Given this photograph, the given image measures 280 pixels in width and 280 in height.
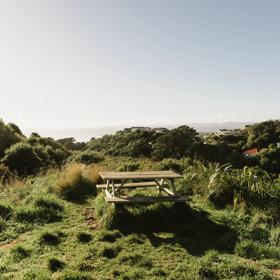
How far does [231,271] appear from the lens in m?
4.42

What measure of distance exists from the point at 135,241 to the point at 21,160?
13.9 metres

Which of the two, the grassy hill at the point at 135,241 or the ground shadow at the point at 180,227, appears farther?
the ground shadow at the point at 180,227

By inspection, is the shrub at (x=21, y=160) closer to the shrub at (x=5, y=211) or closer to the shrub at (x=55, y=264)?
the shrub at (x=5, y=211)

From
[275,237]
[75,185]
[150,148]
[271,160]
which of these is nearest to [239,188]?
[275,237]

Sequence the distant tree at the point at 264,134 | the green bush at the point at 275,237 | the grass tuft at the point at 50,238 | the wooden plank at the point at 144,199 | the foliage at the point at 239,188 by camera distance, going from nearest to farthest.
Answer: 1. the green bush at the point at 275,237
2. the grass tuft at the point at 50,238
3. the wooden plank at the point at 144,199
4. the foliage at the point at 239,188
5. the distant tree at the point at 264,134

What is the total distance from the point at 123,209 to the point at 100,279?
2494 millimetres

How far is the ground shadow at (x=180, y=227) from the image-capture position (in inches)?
219

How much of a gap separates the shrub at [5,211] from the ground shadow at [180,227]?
2664mm

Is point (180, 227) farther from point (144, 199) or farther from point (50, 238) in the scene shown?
point (50, 238)

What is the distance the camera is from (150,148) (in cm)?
4116

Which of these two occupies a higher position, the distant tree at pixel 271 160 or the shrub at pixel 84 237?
the shrub at pixel 84 237

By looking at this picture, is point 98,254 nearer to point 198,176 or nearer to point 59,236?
point 59,236

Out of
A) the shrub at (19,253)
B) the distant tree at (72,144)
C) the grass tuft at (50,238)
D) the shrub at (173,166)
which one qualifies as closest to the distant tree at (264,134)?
the distant tree at (72,144)

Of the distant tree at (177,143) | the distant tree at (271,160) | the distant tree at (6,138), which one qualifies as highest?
the distant tree at (6,138)
